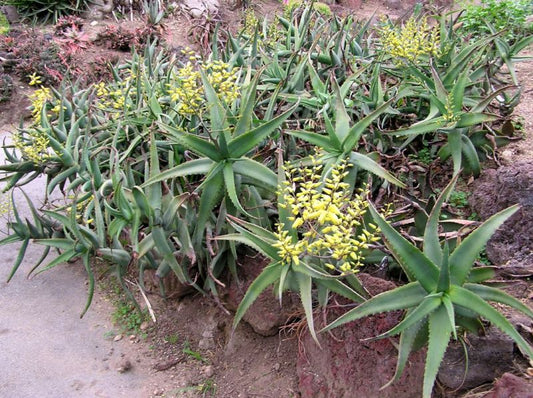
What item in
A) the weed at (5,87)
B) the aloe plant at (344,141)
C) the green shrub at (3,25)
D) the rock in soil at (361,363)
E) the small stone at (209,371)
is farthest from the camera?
the green shrub at (3,25)

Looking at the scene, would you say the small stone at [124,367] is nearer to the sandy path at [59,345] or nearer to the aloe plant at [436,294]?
the sandy path at [59,345]

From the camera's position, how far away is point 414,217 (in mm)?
2723

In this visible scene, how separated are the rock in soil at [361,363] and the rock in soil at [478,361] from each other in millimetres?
132

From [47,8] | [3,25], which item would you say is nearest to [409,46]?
[47,8]

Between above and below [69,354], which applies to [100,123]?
above

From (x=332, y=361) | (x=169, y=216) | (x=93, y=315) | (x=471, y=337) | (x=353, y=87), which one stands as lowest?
(x=93, y=315)

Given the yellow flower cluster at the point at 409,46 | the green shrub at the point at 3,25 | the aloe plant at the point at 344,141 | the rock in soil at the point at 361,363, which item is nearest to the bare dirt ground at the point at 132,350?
the rock in soil at the point at 361,363

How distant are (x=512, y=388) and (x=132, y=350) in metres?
2.39

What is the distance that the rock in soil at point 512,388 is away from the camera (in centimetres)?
201

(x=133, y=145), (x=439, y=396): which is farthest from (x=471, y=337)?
(x=133, y=145)

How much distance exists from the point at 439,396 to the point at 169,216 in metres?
1.64

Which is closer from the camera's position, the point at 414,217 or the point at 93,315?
the point at 414,217

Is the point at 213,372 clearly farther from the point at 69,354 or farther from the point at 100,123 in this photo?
the point at 100,123

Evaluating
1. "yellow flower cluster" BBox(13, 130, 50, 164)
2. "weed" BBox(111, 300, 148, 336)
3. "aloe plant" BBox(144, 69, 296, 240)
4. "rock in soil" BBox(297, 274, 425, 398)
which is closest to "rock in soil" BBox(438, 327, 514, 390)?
"rock in soil" BBox(297, 274, 425, 398)
